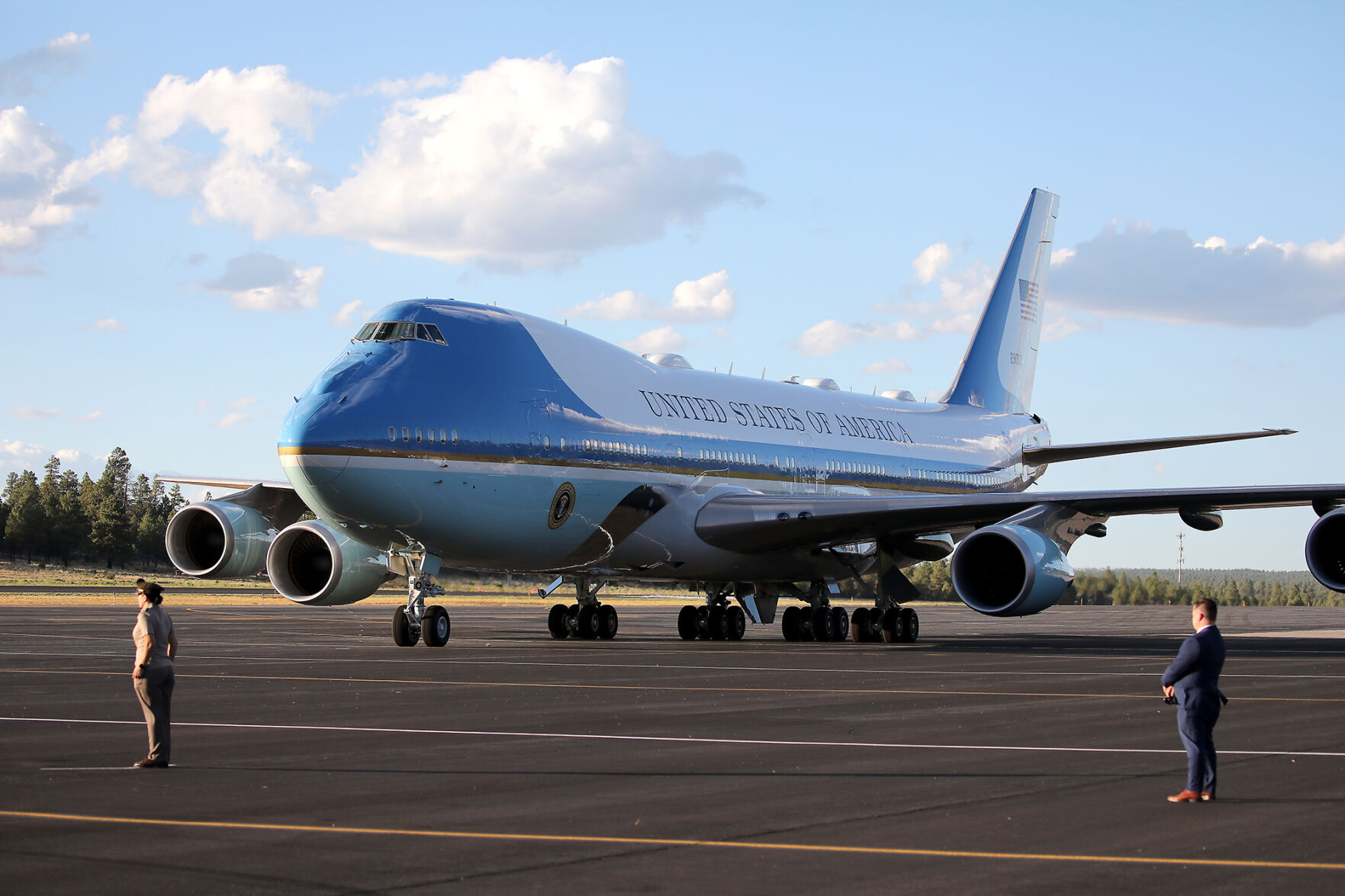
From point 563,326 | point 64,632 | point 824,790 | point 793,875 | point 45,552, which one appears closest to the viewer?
point 793,875

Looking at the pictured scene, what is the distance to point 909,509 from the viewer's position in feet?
79.6

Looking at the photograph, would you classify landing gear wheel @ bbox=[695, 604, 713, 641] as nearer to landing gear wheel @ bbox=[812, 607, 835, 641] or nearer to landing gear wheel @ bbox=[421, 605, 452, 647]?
landing gear wheel @ bbox=[812, 607, 835, 641]

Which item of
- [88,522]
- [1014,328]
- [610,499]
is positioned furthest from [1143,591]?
[88,522]

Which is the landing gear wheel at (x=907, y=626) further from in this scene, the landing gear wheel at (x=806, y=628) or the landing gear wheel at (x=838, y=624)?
the landing gear wheel at (x=806, y=628)

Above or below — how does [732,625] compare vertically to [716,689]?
above

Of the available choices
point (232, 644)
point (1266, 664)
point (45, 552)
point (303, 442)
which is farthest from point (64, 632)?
point (45, 552)

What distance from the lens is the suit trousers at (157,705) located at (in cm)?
943

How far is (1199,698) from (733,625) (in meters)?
20.7

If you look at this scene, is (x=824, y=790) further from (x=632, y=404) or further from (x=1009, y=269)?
(x=1009, y=269)

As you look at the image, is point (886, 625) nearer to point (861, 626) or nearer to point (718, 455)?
point (861, 626)

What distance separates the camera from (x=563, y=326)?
80.2 feet

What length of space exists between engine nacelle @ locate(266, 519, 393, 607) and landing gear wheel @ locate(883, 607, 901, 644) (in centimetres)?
937

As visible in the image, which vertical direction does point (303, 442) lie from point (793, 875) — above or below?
above

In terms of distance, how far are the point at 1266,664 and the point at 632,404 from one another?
Result: 10.8 metres
